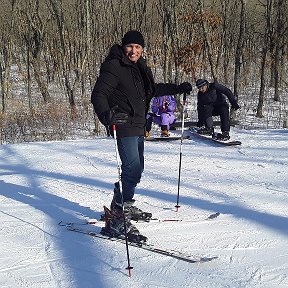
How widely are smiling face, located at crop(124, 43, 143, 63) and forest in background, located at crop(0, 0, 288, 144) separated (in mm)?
8334

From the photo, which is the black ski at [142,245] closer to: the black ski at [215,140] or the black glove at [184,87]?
the black glove at [184,87]

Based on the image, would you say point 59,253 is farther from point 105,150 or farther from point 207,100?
point 207,100

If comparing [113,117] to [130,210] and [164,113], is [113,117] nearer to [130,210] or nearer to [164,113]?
[130,210]

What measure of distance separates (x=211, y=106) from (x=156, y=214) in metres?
4.31

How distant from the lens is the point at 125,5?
26.9 metres

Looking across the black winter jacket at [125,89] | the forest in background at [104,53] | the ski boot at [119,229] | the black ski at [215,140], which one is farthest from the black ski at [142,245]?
the forest in background at [104,53]

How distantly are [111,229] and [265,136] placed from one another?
17.8 feet

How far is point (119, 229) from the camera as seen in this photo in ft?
12.5

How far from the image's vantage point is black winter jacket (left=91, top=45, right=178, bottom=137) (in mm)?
3566

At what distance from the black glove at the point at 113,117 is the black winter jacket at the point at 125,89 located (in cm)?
9

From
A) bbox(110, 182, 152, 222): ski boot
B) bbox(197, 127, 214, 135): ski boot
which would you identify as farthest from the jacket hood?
bbox(197, 127, 214, 135): ski boot

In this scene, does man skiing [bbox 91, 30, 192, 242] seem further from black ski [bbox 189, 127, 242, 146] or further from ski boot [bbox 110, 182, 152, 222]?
black ski [bbox 189, 127, 242, 146]

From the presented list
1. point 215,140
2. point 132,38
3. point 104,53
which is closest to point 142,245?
point 132,38

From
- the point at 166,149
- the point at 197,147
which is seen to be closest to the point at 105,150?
the point at 166,149
